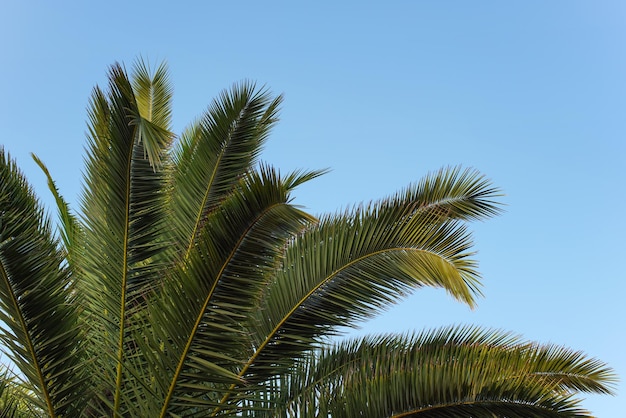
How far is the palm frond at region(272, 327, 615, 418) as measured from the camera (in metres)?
5.15

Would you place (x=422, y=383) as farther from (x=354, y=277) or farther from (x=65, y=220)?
(x=65, y=220)

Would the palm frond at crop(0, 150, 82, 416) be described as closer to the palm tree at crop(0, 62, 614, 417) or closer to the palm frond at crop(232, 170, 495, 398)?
the palm tree at crop(0, 62, 614, 417)

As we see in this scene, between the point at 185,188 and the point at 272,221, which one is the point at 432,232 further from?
the point at 185,188

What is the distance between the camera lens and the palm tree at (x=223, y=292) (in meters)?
5.17

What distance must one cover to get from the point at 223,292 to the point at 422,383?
1.69 m

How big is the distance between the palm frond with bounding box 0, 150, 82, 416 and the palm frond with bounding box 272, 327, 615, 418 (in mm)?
1822

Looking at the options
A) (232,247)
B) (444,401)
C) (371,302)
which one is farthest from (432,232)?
(232,247)

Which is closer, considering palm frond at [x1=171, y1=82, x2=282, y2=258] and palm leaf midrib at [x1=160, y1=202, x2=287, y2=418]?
palm leaf midrib at [x1=160, y1=202, x2=287, y2=418]

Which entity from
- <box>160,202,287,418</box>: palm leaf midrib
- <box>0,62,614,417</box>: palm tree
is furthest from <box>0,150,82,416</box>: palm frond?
<box>160,202,287,418</box>: palm leaf midrib

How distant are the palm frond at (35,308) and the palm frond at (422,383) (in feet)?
5.98

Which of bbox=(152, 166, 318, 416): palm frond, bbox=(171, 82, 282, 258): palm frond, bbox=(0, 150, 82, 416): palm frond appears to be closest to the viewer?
bbox=(152, 166, 318, 416): palm frond

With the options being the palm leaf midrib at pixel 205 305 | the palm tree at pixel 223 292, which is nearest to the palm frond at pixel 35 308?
the palm tree at pixel 223 292

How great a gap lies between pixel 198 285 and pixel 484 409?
90.6 inches

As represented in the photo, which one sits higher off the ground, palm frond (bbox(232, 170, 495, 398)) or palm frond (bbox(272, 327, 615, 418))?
palm frond (bbox(232, 170, 495, 398))
